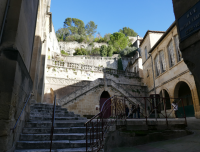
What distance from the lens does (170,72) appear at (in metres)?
16.6

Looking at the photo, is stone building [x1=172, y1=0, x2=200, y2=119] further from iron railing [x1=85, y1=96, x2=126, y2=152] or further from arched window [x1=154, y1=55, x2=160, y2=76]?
arched window [x1=154, y1=55, x2=160, y2=76]

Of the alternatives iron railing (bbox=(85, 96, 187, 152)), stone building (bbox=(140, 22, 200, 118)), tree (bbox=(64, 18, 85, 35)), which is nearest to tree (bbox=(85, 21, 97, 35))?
tree (bbox=(64, 18, 85, 35))

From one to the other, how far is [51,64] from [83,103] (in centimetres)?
737

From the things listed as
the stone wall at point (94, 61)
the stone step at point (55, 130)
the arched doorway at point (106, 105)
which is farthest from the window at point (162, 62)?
the stone wall at point (94, 61)

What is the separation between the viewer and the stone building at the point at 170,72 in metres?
13.9

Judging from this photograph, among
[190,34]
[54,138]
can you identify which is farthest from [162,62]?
[54,138]

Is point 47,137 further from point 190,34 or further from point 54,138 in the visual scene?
point 190,34

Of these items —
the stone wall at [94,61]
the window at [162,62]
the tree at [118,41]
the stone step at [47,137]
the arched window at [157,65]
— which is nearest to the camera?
the stone step at [47,137]

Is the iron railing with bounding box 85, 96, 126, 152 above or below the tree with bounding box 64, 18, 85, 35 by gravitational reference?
below

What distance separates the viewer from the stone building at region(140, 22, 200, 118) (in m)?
13.9

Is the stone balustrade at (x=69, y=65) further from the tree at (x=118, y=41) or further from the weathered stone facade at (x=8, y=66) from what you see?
the tree at (x=118, y=41)

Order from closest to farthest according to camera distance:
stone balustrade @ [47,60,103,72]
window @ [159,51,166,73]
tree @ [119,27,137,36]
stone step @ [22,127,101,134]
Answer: stone step @ [22,127,101,134] → window @ [159,51,166,73] → stone balustrade @ [47,60,103,72] → tree @ [119,27,137,36]

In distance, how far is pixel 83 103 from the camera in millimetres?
A: 14070

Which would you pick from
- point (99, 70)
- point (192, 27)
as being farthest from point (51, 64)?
point (192, 27)
